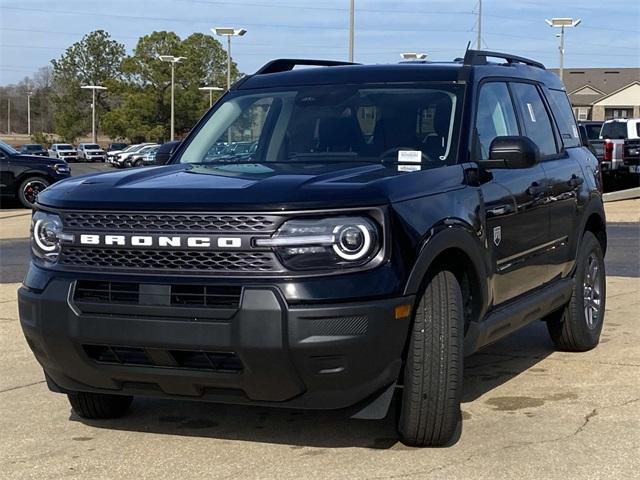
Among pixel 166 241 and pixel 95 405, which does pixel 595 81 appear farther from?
pixel 166 241

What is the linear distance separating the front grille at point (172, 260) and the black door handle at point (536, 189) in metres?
2.19

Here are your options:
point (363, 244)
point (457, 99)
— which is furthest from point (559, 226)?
point (363, 244)

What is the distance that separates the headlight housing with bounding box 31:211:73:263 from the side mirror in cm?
219

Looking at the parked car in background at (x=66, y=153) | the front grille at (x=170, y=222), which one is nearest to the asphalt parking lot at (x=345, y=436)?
the front grille at (x=170, y=222)

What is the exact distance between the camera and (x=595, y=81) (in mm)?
97500

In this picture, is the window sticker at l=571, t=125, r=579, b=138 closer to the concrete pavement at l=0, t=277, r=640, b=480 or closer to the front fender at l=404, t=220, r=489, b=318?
the concrete pavement at l=0, t=277, r=640, b=480

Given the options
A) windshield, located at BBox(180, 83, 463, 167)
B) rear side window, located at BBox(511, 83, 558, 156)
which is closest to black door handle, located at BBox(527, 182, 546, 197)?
rear side window, located at BBox(511, 83, 558, 156)

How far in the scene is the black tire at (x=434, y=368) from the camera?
177 inches

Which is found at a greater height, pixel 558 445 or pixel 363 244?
pixel 363 244

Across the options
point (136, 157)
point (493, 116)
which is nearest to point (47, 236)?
point (493, 116)

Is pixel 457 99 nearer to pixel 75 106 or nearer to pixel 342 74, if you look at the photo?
pixel 342 74

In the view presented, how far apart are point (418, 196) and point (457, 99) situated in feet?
3.77

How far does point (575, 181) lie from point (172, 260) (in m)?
3.35

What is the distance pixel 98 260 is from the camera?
14.7ft
